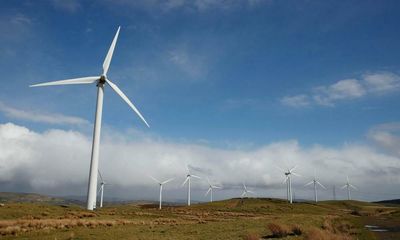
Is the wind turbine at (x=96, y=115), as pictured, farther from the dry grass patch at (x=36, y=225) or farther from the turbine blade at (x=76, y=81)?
the dry grass patch at (x=36, y=225)

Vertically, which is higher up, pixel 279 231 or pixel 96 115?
pixel 96 115

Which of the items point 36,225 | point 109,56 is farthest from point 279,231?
point 109,56

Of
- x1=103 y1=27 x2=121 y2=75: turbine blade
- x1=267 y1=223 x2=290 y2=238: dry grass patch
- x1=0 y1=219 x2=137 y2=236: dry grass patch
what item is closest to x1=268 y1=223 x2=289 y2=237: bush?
x1=267 y1=223 x2=290 y2=238: dry grass patch

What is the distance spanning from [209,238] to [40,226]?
2058cm

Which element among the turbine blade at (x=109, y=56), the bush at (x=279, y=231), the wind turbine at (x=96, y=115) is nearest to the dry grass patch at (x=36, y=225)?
the wind turbine at (x=96, y=115)

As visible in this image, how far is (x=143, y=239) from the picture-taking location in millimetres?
33781

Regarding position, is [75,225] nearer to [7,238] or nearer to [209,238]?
[7,238]

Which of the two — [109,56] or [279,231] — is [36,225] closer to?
[279,231]

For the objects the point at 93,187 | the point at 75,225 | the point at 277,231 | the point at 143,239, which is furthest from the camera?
the point at 93,187

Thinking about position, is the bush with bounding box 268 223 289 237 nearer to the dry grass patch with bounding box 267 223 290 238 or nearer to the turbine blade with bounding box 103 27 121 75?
the dry grass patch with bounding box 267 223 290 238

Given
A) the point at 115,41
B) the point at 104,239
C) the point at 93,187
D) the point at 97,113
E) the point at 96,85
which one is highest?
the point at 115,41

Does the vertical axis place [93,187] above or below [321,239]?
→ above

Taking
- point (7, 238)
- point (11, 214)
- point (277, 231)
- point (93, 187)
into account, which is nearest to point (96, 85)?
point (93, 187)

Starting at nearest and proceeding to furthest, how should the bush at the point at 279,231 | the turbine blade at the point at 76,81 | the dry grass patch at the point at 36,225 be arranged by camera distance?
the bush at the point at 279,231
the dry grass patch at the point at 36,225
the turbine blade at the point at 76,81
